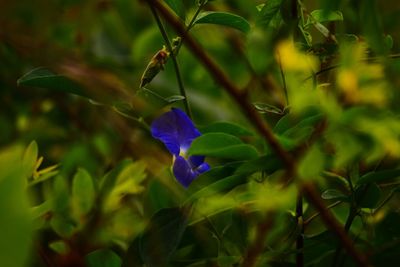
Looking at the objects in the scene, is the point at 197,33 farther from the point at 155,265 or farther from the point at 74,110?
the point at 155,265

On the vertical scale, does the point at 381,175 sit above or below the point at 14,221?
below

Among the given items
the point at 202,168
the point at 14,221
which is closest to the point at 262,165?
the point at 202,168

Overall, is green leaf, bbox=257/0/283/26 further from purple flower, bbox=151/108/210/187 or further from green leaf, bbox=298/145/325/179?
green leaf, bbox=298/145/325/179

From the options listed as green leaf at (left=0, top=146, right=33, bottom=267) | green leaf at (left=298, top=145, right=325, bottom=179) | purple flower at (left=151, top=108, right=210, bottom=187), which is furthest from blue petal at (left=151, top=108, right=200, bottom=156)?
green leaf at (left=0, top=146, right=33, bottom=267)

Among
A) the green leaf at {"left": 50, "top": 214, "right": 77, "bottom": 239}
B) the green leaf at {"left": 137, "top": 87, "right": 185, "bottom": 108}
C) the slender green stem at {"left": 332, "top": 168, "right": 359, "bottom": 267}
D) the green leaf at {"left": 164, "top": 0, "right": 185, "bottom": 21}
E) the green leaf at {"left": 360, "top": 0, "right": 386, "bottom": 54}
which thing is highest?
the green leaf at {"left": 164, "top": 0, "right": 185, "bottom": 21}

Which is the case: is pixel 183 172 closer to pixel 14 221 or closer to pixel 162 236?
pixel 162 236

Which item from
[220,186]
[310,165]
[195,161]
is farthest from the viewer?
[195,161]
